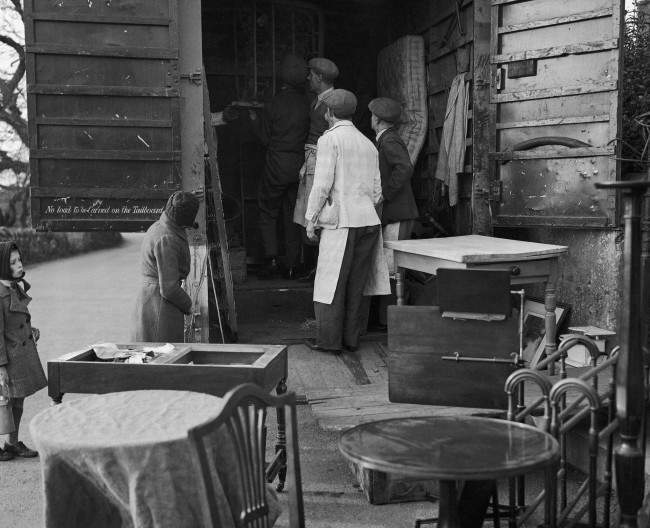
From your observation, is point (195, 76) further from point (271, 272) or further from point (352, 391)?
point (271, 272)

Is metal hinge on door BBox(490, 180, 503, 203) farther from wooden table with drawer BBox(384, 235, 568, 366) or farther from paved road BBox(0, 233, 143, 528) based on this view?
paved road BBox(0, 233, 143, 528)

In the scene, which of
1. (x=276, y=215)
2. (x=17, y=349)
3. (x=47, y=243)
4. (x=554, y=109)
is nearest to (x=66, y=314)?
(x=276, y=215)

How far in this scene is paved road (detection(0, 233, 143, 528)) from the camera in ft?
15.7

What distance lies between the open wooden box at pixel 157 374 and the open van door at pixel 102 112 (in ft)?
7.83

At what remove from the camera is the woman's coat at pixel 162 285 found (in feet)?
18.1

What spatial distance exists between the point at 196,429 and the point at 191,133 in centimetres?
462

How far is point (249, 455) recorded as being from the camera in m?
2.87

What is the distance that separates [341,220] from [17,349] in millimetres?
2731

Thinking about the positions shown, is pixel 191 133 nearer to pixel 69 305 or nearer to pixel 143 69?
pixel 143 69

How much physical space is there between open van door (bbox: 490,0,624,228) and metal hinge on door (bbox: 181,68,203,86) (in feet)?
8.22

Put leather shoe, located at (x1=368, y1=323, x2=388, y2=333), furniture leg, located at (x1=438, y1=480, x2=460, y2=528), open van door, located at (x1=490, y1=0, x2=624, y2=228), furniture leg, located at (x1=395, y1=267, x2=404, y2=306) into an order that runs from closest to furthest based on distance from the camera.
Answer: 1. furniture leg, located at (x1=438, y1=480, x2=460, y2=528)
2. furniture leg, located at (x1=395, y1=267, x2=404, y2=306)
3. open van door, located at (x1=490, y1=0, x2=624, y2=228)
4. leather shoe, located at (x1=368, y1=323, x2=388, y2=333)

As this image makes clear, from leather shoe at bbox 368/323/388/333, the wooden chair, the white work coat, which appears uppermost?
the white work coat

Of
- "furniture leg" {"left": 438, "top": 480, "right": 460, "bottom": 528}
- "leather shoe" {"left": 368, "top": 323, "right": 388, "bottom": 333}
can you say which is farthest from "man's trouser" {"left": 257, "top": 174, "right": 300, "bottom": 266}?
"furniture leg" {"left": 438, "top": 480, "right": 460, "bottom": 528}

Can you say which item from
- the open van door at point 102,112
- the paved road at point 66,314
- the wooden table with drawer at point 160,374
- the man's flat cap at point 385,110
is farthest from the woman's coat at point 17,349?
the man's flat cap at point 385,110
